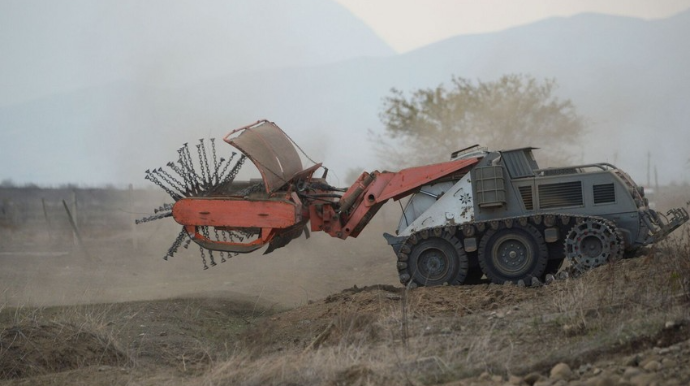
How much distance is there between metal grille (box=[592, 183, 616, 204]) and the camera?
1368 centimetres

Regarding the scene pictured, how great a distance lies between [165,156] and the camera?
4300 cm

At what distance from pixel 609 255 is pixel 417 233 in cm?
299

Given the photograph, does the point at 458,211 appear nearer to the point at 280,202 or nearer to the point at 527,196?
Result: the point at 527,196

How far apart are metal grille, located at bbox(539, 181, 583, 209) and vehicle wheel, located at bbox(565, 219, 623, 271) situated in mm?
481

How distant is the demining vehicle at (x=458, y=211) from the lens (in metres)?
13.6

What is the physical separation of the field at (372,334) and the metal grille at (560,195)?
1433 mm

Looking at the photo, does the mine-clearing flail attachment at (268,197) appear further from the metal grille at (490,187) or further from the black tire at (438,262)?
the black tire at (438,262)

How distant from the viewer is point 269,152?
49.0 ft

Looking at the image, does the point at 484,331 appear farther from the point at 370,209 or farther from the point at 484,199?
the point at 370,209

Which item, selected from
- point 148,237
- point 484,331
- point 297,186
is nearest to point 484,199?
point 297,186

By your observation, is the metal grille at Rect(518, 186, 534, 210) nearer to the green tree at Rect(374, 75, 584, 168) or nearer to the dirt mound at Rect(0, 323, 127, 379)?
the dirt mound at Rect(0, 323, 127, 379)

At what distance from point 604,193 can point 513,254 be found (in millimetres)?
1616

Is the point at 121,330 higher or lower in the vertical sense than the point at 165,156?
lower

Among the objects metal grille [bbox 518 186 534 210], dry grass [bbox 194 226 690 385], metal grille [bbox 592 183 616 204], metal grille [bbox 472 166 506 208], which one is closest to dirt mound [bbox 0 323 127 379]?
dry grass [bbox 194 226 690 385]
